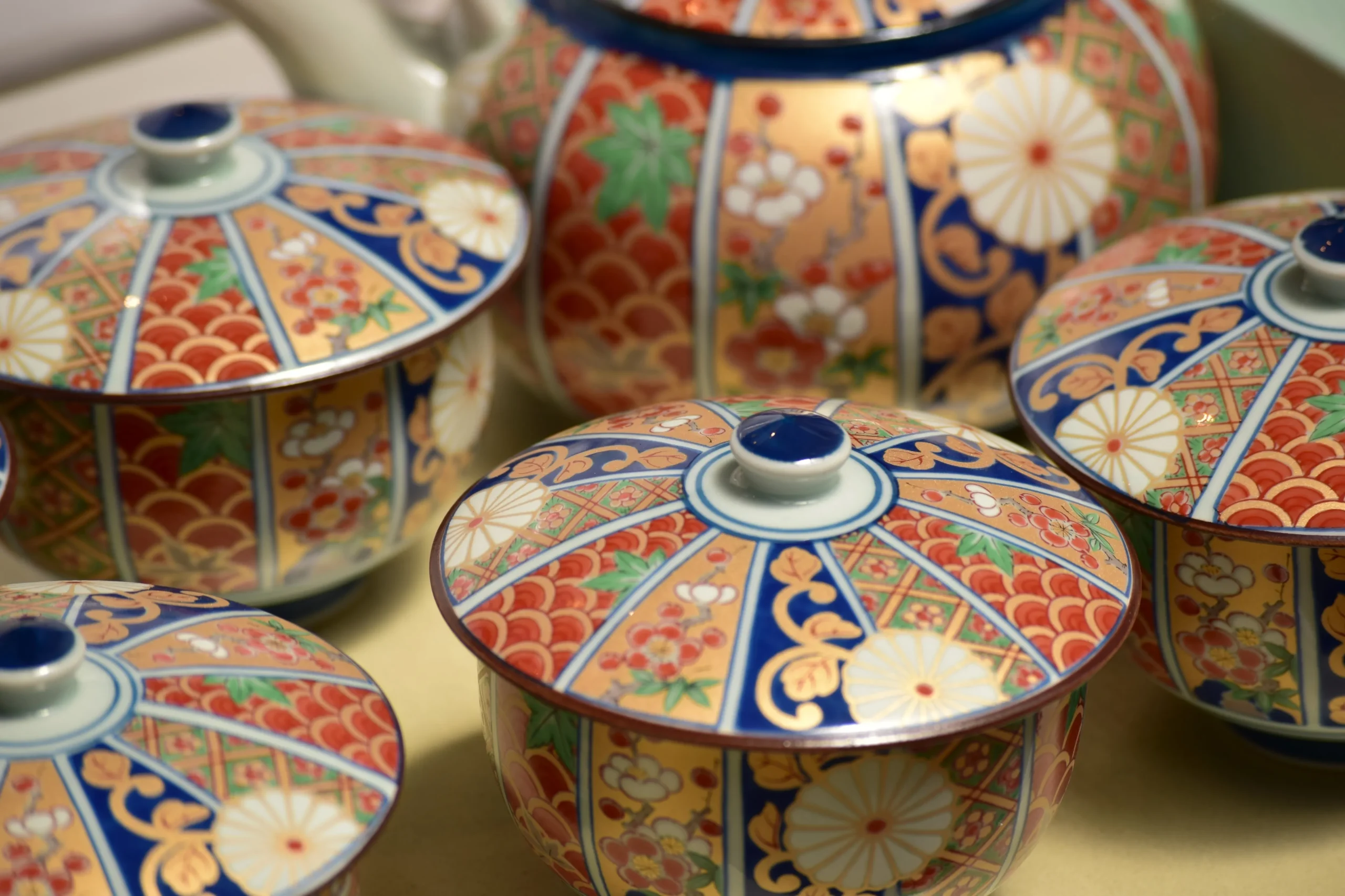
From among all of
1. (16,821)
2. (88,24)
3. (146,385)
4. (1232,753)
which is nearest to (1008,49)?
(1232,753)

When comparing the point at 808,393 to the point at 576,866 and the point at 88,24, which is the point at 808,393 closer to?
the point at 576,866

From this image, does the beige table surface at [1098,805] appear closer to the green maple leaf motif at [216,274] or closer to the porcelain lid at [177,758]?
the porcelain lid at [177,758]

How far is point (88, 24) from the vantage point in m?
1.85

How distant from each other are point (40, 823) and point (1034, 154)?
732 millimetres

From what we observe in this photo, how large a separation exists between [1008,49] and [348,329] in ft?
1.57

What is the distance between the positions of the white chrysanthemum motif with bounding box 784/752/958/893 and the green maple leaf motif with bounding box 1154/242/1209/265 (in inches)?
16.1

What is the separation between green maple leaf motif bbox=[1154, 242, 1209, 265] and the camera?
95 cm

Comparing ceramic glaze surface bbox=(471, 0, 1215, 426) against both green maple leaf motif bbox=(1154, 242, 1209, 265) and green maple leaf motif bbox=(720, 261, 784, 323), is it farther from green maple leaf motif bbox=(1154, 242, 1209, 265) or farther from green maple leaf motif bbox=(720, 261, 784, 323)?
green maple leaf motif bbox=(1154, 242, 1209, 265)

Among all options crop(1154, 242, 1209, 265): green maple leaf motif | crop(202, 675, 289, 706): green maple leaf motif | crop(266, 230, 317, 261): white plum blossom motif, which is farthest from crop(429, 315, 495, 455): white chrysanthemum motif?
crop(1154, 242, 1209, 265): green maple leaf motif

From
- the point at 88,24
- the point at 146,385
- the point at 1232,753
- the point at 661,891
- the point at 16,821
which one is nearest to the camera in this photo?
the point at 16,821

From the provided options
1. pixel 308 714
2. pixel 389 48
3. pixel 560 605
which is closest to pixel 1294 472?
pixel 560 605

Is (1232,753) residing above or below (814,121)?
below

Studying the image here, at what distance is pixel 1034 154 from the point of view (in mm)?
1054

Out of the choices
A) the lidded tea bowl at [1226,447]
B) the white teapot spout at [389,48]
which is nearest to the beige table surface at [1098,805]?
the lidded tea bowl at [1226,447]
